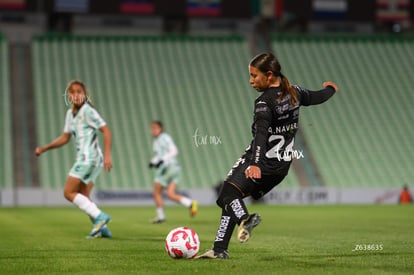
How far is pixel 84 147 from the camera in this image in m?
13.2

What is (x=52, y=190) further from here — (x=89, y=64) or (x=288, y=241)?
(x=288, y=241)

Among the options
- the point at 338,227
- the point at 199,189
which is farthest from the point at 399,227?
the point at 199,189

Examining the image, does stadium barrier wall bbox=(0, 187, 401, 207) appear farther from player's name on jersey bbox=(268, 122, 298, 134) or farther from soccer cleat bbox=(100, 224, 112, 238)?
player's name on jersey bbox=(268, 122, 298, 134)

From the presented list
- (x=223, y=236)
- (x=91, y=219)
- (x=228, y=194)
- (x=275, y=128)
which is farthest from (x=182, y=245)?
(x=91, y=219)

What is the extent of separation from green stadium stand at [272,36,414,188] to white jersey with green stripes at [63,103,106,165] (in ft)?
69.9

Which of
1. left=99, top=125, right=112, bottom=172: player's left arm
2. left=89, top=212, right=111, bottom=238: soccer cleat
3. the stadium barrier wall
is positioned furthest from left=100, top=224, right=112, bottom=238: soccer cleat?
the stadium barrier wall

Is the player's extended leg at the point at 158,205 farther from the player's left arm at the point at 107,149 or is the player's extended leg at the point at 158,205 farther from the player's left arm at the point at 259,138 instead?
the player's left arm at the point at 259,138

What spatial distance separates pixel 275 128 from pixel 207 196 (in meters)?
22.1

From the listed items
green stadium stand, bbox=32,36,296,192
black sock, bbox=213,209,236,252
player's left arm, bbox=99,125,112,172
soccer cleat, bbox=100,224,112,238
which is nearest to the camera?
black sock, bbox=213,209,236,252

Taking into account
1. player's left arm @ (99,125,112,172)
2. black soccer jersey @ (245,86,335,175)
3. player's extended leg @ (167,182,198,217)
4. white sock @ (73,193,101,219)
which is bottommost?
black soccer jersey @ (245,86,335,175)

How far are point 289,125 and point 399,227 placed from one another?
7.61 m

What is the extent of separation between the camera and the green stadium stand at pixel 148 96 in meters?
33.4

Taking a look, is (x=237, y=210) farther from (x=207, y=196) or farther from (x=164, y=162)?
(x=207, y=196)

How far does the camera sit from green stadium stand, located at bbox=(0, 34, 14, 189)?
31.7 meters
